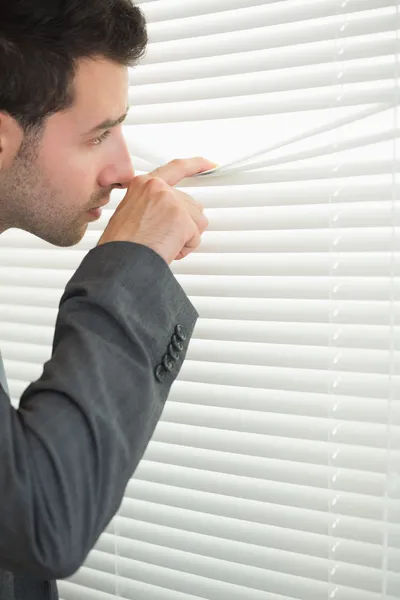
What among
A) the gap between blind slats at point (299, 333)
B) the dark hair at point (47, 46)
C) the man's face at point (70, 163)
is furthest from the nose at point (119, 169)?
the gap between blind slats at point (299, 333)

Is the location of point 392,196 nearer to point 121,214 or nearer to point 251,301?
point 251,301

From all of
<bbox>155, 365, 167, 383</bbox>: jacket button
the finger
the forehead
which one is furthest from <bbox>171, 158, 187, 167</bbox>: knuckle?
<bbox>155, 365, 167, 383</bbox>: jacket button

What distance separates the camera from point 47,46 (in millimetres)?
998

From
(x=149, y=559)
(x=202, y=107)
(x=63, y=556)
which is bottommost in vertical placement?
(x=149, y=559)

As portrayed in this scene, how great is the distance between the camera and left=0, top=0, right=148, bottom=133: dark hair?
98 cm

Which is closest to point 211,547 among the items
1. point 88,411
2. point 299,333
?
point 299,333

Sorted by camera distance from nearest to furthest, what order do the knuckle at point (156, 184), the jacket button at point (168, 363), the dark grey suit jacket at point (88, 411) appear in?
1. the dark grey suit jacket at point (88, 411)
2. the jacket button at point (168, 363)
3. the knuckle at point (156, 184)

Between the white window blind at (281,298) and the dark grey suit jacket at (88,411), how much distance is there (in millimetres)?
221

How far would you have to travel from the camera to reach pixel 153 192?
3.30 feet

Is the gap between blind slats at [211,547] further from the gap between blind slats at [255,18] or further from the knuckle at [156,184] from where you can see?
the gap between blind slats at [255,18]

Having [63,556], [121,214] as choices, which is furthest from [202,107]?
[63,556]

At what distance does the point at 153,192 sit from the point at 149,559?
2.06 ft

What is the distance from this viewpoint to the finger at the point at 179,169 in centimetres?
105

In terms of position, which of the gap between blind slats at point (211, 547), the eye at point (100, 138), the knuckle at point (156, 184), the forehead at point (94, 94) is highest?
the forehead at point (94, 94)
